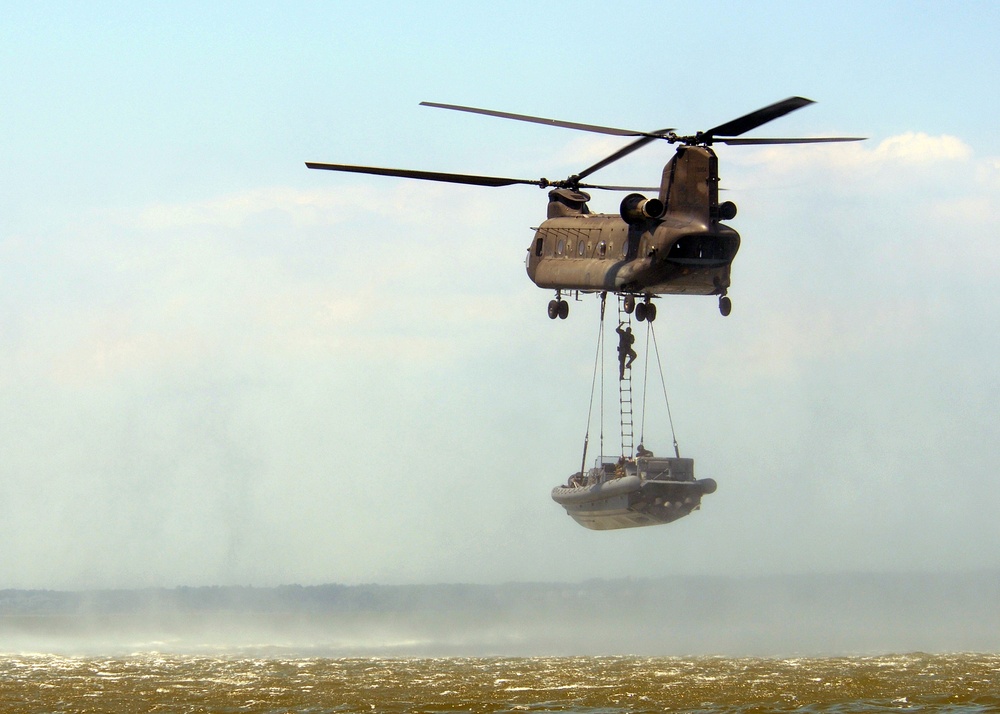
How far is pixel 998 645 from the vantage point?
79.8 meters

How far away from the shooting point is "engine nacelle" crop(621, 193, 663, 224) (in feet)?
143

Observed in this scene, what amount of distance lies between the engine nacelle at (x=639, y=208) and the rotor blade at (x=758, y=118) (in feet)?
9.16

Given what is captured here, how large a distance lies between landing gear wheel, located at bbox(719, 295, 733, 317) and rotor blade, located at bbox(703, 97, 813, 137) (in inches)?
211

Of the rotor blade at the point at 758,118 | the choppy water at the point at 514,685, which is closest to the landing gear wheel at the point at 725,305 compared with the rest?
the rotor blade at the point at 758,118

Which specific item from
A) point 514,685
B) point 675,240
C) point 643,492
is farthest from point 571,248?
point 514,685

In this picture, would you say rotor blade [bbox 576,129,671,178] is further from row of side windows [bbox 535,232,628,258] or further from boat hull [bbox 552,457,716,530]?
boat hull [bbox 552,457,716,530]

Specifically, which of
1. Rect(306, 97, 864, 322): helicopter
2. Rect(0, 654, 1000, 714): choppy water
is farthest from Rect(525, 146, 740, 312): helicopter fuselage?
Rect(0, 654, 1000, 714): choppy water

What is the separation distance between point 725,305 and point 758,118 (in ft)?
23.7

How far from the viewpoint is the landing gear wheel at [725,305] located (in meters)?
43.9

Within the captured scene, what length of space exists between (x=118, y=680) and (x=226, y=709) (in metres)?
15.2

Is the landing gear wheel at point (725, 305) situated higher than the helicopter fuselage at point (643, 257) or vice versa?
the helicopter fuselage at point (643, 257)

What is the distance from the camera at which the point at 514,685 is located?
182 feet

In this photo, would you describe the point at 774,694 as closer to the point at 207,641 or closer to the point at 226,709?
the point at 226,709

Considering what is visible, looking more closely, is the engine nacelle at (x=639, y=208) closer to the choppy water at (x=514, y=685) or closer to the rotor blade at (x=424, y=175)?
the rotor blade at (x=424, y=175)
